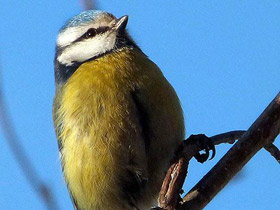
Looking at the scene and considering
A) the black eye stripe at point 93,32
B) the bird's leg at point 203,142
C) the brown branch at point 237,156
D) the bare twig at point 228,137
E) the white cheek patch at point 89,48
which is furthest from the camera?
the black eye stripe at point 93,32

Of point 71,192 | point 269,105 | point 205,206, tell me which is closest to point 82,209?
point 71,192

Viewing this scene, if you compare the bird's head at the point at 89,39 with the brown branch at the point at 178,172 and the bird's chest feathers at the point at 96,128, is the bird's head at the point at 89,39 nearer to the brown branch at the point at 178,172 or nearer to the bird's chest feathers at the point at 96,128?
the bird's chest feathers at the point at 96,128

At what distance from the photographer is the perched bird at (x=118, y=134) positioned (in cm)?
285

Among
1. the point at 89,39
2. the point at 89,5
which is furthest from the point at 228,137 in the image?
the point at 89,39

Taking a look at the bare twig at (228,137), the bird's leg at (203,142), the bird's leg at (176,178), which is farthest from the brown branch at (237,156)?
the bird's leg at (203,142)

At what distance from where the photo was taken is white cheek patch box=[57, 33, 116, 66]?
3.43 meters

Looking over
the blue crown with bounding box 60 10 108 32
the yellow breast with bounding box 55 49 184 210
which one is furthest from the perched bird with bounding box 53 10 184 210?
the blue crown with bounding box 60 10 108 32

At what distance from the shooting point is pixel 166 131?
290 cm

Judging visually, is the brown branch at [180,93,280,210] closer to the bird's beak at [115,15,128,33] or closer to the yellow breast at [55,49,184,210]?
the yellow breast at [55,49,184,210]

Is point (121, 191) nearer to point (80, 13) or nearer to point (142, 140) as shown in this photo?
point (142, 140)

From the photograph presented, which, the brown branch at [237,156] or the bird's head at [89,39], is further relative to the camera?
the bird's head at [89,39]

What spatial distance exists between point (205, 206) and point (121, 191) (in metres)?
0.99

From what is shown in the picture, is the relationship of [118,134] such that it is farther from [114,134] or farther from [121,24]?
[121,24]

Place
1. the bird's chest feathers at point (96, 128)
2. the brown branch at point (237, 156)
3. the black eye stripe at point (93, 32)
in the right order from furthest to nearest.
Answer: the black eye stripe at point (93, 32) → the bird's chest feathers at point (96, 128) → the brown branch at point (237, 156)
